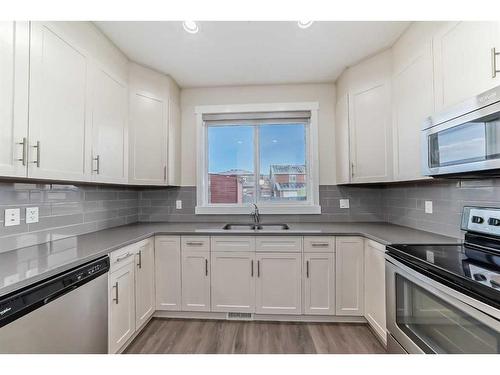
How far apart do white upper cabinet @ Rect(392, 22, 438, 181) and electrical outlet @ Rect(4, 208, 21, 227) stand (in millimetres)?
2705

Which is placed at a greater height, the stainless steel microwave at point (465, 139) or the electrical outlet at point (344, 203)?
the stainless steel microwave at point (465, 139)

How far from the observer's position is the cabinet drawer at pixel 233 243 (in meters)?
2.17

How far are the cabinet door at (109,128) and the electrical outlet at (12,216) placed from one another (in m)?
0.47

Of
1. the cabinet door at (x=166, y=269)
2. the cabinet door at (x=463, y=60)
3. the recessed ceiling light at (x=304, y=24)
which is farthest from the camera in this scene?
the cabinet door at (x=166, y=269)

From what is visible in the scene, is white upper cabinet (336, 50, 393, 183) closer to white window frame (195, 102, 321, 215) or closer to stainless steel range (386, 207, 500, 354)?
white window frame (195, 102, 321, 215)

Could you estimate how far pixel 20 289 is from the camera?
938mm

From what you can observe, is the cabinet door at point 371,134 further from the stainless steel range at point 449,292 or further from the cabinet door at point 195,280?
the cabinet door at point 195,280

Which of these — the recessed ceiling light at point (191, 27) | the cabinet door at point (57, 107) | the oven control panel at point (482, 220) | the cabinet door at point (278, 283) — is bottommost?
the cabinet door at point (278, 283)

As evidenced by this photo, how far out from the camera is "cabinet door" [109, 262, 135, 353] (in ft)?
5.15

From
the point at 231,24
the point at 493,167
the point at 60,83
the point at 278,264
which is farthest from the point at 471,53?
the point at 60,83

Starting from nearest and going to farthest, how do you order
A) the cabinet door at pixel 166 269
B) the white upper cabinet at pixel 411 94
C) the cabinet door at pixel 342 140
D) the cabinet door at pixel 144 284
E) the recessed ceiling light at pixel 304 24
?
the white upper cabinet at pixel 411 94, the recessed ceiling light at pixel 304 24, the cabinet door at pixel 144 284, the cabinet door at pixel 166 269, the cabinet door at pixel 342 140

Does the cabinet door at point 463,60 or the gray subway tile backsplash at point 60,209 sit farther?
the gray subway tile backsplash at point 60,209

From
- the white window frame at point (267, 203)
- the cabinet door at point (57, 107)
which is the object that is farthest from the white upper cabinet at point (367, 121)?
the cabinet door at point (57, 107)

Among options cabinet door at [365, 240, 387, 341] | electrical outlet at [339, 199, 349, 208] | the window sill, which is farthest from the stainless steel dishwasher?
electrical outlet at [339, 199, 349, 208]
